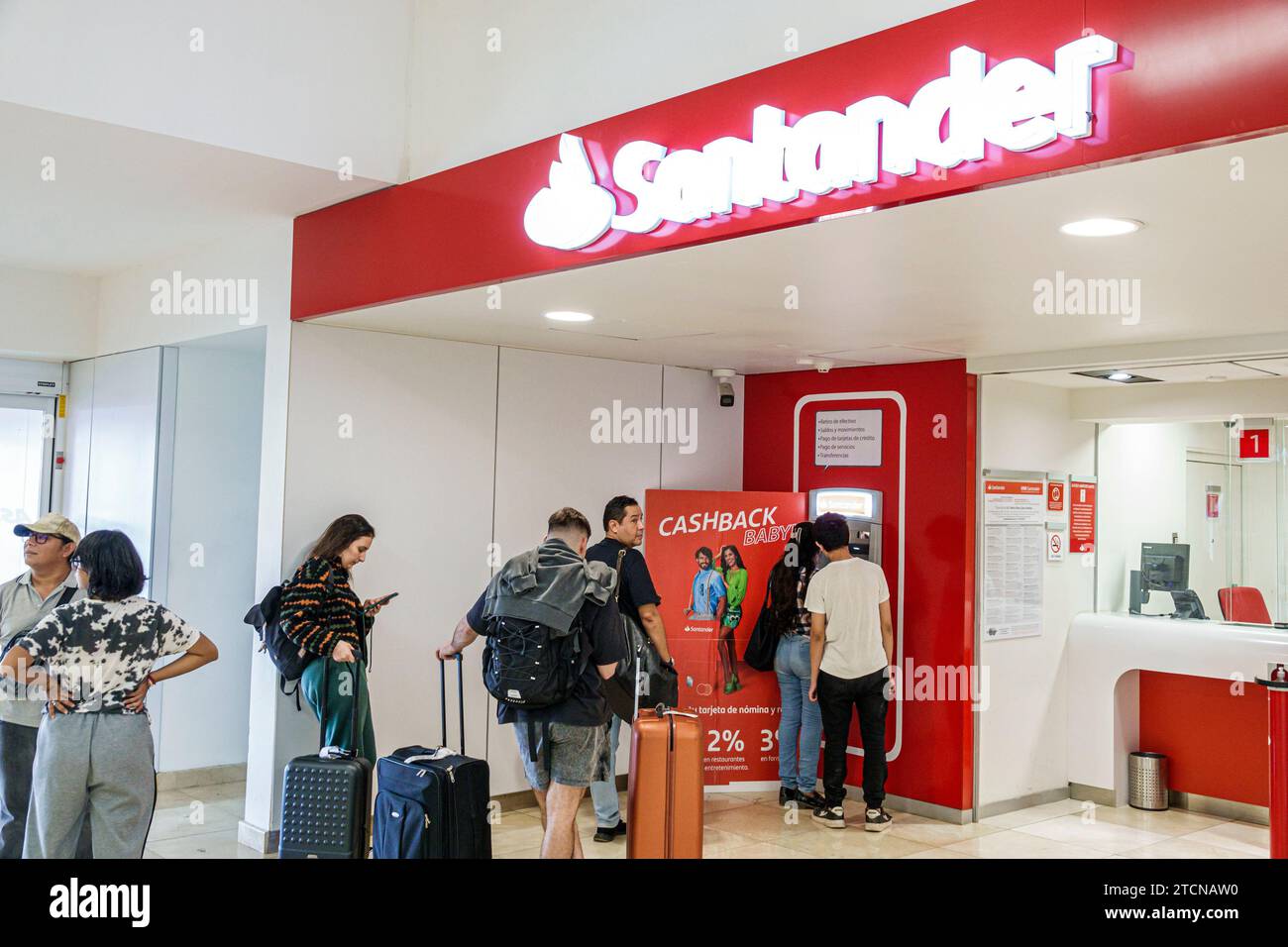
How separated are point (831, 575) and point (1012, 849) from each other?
151cm

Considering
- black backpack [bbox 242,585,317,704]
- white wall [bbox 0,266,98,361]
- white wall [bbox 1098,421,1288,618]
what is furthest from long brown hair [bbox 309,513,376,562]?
white wall [bbox 1098,421,1288,618]

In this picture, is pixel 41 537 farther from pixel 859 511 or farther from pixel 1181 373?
pixel 1181 373

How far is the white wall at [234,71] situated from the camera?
3.66 m

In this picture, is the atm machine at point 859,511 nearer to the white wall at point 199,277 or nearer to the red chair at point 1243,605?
the red chair at point 1243,605

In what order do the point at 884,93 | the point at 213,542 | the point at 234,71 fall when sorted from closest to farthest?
the point at 884,93 < the point at 234,71 < the point at 213,542

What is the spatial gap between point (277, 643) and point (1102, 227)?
3.54m

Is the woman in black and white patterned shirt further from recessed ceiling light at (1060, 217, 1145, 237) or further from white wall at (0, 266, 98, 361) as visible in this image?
white wall at (0, 266, 98, 361)

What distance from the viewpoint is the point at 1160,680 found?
6242mm

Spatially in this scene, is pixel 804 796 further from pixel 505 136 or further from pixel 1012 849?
pixel 505 136

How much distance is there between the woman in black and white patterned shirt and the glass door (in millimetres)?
3702

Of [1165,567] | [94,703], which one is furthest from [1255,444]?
[94,703]

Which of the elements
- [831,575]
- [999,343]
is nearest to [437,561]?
[831,575]

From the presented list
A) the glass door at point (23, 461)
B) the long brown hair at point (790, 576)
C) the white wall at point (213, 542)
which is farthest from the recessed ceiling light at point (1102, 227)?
the glass door at point (23, 461)

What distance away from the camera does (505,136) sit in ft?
13.4
